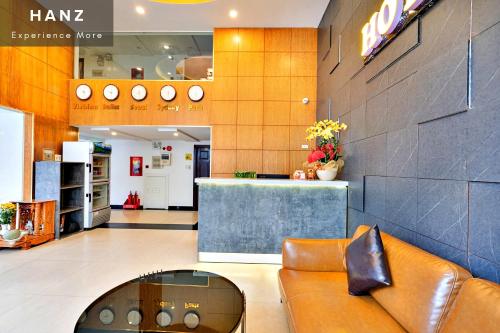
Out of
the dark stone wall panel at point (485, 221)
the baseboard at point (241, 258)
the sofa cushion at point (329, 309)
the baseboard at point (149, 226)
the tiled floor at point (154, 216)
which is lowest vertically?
the baseboard at point (149, 226)

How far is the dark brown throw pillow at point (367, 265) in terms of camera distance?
1.75 m

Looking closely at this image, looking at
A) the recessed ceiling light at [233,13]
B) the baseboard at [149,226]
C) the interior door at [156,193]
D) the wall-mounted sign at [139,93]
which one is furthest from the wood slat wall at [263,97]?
the interior door at [156,193]

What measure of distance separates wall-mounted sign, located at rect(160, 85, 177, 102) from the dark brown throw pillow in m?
5.25

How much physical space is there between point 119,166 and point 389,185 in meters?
8.64

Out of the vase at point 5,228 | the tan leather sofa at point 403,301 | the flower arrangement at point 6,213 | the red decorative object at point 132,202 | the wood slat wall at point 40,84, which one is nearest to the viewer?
the tan leather sofa at point 403,301

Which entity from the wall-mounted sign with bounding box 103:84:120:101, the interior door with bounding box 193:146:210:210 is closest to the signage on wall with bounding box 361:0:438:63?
the wall-mounted sign with bounding box 103:84:120:101

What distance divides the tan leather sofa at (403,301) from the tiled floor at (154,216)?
5.29m

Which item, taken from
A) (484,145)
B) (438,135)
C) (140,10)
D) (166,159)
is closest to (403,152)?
(438,135)

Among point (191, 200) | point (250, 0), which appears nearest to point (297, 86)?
point (250, 0)

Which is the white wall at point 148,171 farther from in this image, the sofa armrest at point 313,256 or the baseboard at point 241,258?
the sofa armrest at point 313,256

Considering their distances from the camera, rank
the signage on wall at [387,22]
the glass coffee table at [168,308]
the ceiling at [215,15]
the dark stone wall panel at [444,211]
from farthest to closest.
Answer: the ceiling at [215,15]
the signage on wall at [387,22]
the glass coffee table at [168,308]
the dark stone wall panel at [444,211]

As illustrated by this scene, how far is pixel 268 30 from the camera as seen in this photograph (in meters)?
5.89

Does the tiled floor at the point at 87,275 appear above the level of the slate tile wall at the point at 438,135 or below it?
below

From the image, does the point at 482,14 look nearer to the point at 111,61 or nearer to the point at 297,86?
the point at 297,86
